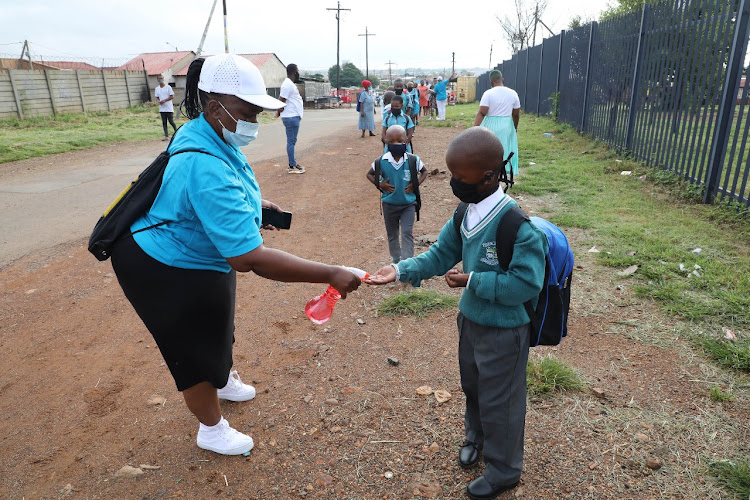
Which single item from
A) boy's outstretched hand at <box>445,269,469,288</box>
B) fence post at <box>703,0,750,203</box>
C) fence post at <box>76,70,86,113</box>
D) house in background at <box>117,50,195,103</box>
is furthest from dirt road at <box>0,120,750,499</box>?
house in background at <box>117,50,195,103</box>

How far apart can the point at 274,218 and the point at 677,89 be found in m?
7.17

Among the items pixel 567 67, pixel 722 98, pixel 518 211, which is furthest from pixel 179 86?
pixel 518 211

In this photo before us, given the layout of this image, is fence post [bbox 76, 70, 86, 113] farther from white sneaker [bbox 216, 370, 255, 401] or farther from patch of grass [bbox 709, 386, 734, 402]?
patch of grass [bbox 709, 386, 734, 402]

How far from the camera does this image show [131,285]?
6.99 ft

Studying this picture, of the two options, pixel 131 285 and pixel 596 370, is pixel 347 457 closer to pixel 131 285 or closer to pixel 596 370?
pixel 131 285

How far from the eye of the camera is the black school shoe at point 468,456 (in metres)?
2.44

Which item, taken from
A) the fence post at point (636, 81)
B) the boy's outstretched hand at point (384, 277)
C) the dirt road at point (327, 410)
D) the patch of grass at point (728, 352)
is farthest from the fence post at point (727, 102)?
the boy's outstretched hand at point (384, 277)

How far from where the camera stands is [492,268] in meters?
2.02

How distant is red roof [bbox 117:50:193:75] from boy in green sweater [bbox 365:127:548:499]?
1716 inches

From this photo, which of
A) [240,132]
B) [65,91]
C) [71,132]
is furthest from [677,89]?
[65,91]

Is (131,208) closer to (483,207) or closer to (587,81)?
(483,207)

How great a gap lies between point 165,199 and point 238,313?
228cm

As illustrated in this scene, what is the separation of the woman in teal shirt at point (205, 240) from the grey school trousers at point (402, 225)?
242cm

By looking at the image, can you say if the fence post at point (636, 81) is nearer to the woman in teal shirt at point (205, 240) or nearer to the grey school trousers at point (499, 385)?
the grey school trousers at point (499, 385)
